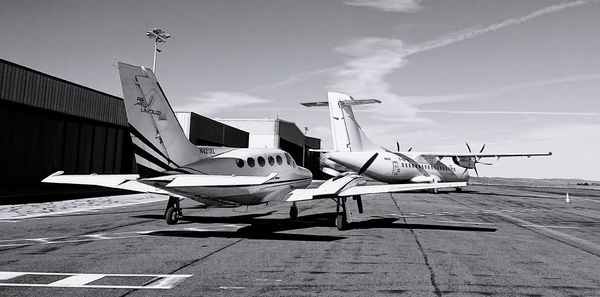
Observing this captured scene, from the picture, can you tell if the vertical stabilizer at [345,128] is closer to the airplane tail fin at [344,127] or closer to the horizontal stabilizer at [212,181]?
the airplane tail fin at [344,127]

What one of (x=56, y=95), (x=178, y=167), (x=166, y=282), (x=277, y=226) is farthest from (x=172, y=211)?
(x=56, y=95)

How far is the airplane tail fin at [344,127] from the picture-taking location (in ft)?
96.5

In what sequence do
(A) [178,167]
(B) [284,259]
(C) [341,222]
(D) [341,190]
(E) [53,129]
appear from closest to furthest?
1. (B) [284,259]
2. (A) [178,167]
3. (D) [341,190]
4. (C) [341,222]
5. (E) [53,129]

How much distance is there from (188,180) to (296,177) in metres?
6.09

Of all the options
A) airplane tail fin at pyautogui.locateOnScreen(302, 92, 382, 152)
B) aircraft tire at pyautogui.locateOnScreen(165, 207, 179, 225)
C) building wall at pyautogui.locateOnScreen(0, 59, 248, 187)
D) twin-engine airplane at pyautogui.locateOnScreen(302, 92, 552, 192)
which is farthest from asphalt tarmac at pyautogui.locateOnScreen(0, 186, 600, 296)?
building wall at pyautogui.locateOnScreen(0, 59, 248, 187)

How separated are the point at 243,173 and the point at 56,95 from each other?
2341 cm

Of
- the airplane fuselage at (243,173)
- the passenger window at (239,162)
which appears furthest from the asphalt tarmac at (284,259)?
the passenger window at (239,162)

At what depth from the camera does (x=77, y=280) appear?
787 centimetres

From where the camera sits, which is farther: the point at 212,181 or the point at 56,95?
the point at 56,95

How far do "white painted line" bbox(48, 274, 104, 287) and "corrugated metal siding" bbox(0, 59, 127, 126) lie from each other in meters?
24.1

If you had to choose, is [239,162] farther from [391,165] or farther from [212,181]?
[391,165]

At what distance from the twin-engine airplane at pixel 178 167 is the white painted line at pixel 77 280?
4.30 meters

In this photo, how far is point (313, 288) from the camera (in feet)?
25.2

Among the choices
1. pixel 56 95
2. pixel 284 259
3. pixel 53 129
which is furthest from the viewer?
pixel 53 129
